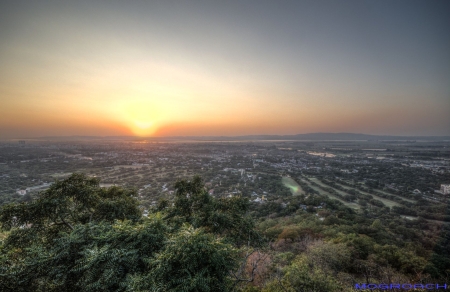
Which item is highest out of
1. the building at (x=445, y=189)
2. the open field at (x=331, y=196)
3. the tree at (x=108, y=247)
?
the tree at (x=108, y=247)

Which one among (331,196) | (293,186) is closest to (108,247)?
(331,196)

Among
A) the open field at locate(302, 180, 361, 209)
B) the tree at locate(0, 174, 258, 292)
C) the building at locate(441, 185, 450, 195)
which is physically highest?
the tree at locate(0, 174, 258, 292)

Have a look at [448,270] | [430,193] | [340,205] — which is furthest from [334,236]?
[430,193]

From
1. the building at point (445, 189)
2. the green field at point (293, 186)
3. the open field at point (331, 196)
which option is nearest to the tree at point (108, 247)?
the open field at point (331, 196)

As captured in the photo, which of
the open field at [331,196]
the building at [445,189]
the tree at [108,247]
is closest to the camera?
the tree at [108,247]

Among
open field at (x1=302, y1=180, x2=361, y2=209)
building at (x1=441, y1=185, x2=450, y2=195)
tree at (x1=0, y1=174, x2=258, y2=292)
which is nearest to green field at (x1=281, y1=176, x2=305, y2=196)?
open field at (x1=302, y1=180, x2=361, y2=209)

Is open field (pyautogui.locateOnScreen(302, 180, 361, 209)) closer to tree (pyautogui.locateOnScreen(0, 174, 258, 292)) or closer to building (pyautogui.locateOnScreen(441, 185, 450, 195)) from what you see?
building (pyautogui.locateOnScreen(441, 185, 450, 195))

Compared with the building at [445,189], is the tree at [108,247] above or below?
above

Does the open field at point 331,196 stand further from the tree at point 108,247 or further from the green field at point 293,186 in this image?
the tree at point 108,247
